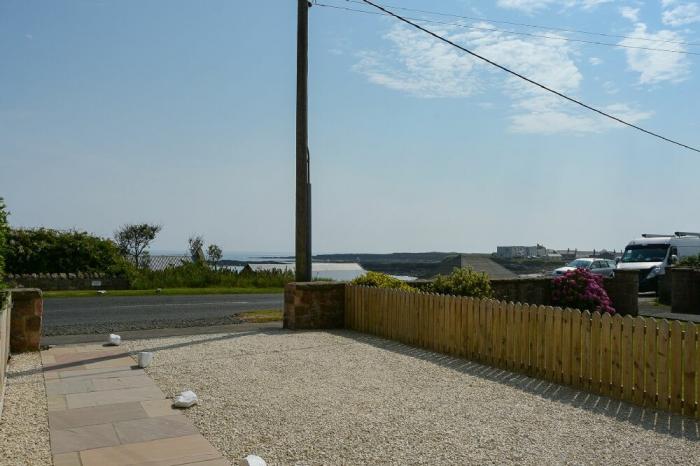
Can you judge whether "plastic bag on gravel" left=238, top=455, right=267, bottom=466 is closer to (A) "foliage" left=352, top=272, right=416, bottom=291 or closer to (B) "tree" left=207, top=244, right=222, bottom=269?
(A) "foliage" left=352, top=272, right=416, bottom=291

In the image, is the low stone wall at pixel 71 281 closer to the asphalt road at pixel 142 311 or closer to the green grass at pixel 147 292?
the green grass at pixel 147 292

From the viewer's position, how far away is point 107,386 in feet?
24.8

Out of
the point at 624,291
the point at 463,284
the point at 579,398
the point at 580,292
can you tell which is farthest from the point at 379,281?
the point at 624,291

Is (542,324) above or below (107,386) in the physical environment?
above

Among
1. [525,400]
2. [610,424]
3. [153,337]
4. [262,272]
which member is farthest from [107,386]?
[262,272]

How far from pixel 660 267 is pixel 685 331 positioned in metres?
20.1

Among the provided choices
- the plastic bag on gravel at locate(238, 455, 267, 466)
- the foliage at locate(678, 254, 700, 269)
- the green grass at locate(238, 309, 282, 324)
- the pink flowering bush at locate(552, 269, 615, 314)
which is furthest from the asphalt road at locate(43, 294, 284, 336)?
the foliage at locate(678, 254, 700, 269)

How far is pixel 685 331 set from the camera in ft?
22.2

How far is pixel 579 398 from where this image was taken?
24.0 ft

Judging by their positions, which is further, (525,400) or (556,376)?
(556,376)

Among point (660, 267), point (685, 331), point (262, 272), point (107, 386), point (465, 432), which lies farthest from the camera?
point (262, 272)

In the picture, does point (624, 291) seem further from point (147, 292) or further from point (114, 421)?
point (114, 421)

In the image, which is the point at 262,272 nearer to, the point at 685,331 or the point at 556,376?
the point at 556,376

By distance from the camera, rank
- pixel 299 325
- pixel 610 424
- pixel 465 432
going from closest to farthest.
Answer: pixel 465 432 < pixel 610 424 < pixel 299 325
